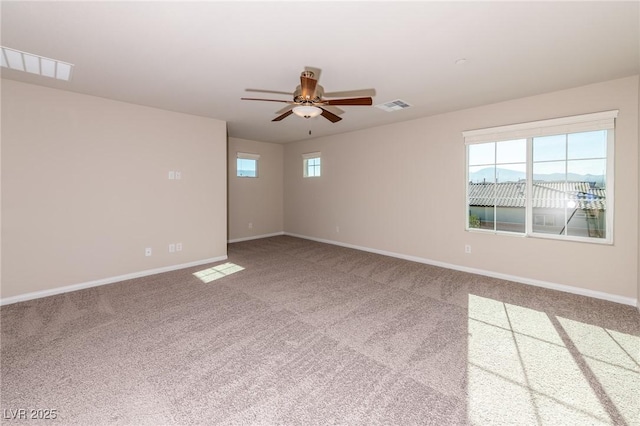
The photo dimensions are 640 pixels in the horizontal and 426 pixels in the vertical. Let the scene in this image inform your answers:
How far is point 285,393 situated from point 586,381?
2.10 metres

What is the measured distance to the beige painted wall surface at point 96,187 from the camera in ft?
10.9

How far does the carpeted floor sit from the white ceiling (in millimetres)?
2611

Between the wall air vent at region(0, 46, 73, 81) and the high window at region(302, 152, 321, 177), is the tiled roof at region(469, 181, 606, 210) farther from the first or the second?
the wall air vent at region(0, 46, 73, 81)

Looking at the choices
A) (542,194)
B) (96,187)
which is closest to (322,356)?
(542,194)

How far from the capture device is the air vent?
4.04 metres

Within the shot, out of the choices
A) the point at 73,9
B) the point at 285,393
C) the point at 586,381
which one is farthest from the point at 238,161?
the point at 586,381

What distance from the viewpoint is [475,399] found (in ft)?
5.80

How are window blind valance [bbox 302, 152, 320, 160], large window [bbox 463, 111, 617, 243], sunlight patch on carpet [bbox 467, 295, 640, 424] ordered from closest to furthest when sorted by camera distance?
sunlight patch on carpet [bbox 467, 295, 640, 424] → large window [bbox 463, 111, 617, 243] → window blind valance [bbox 302, 152, 320, 160]

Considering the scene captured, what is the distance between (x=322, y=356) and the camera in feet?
7.32

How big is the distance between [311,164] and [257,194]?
5.42 feet

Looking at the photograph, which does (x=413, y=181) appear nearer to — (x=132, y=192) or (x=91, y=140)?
(x=132, y=192)

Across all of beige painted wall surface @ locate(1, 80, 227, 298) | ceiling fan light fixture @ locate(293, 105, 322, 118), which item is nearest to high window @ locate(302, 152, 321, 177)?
beige painted wall surface @ locate(1, 80, 227, 298)

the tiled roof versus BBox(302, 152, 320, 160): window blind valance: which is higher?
BBox(302, 152, 320, 160): window blind valance

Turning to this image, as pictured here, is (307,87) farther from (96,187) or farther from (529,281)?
(529,281)
